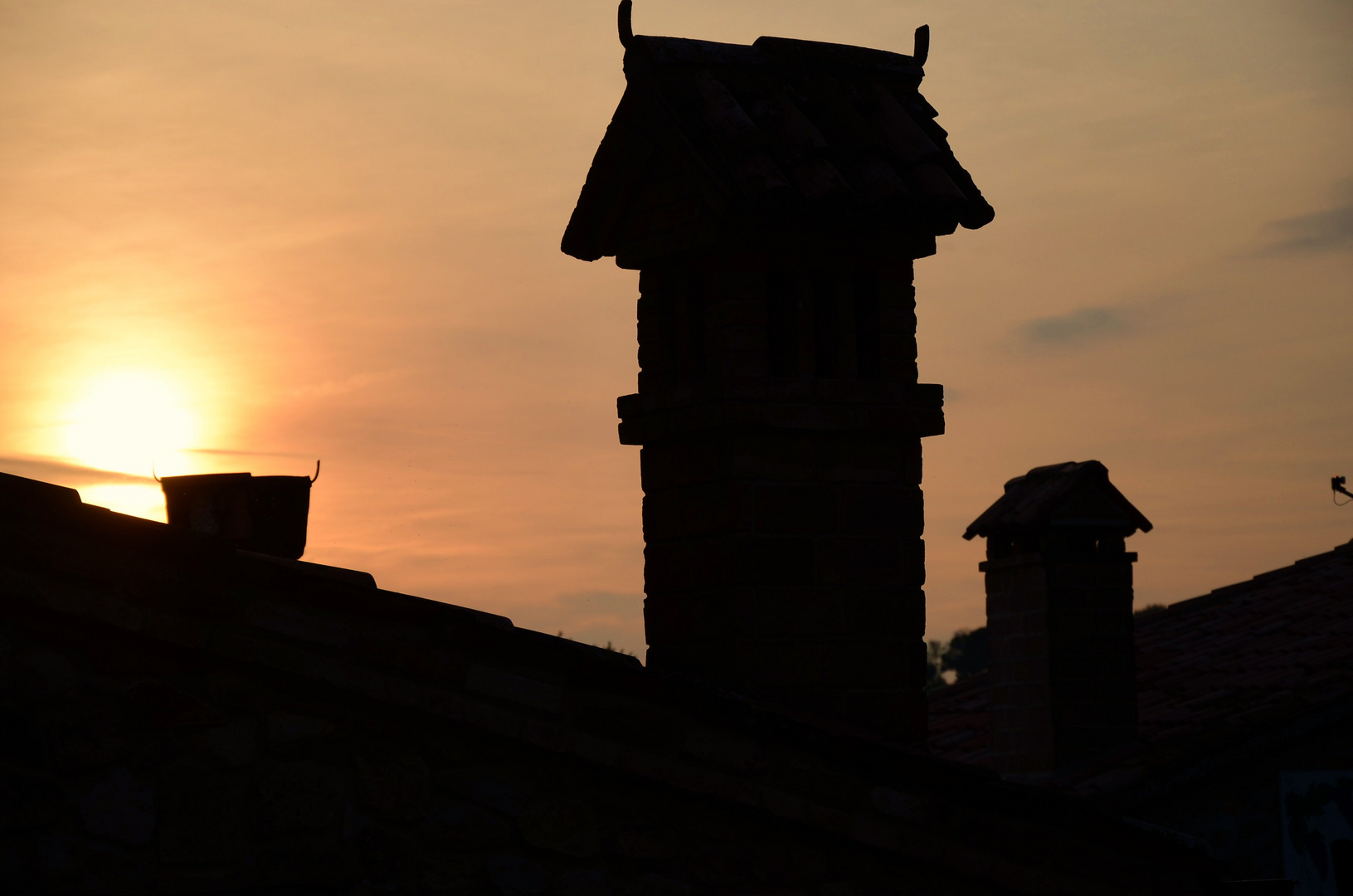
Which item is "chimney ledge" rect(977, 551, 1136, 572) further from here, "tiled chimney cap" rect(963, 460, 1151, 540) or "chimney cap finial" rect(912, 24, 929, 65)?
"chimney cap finial" rect(912, 24, 929, 65)

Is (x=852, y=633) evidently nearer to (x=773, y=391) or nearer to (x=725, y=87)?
(x=773, y=391)

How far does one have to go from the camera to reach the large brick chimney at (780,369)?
6672mm

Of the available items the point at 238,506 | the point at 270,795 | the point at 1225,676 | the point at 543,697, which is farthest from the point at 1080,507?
the point at 270,795

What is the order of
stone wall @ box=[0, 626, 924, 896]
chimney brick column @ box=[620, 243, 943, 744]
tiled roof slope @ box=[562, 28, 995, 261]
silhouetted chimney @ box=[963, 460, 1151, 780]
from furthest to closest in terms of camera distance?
silhouetted chimney @ box=[963, 460, 1151, 780], tiled roof slope @ box=[562, 28, 995, 261], chimney brick column @ box=[620, 243, 943, 744], stone wall @ box=[0, 626, 924, 896]

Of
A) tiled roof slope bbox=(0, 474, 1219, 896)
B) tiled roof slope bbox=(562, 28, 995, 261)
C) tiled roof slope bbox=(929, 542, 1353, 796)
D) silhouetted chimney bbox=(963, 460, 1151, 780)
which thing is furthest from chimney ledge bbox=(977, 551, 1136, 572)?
tiled roof slope bbox=(0, 474, 1219, 896)

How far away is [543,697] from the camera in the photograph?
218 inches

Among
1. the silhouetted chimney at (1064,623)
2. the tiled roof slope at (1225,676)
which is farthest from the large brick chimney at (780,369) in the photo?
the silhouetted chimney at (1064,623)

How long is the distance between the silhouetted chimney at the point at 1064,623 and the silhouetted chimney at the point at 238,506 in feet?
23.5

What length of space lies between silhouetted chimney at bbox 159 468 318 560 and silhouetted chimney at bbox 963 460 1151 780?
717cm

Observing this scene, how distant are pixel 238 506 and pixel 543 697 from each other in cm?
257

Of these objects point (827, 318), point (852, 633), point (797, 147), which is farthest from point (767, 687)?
point (797, 147)

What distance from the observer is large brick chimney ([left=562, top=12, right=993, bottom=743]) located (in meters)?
6.67

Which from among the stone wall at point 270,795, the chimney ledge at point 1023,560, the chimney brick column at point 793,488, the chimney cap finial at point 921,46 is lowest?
the stone wall at point 270,795

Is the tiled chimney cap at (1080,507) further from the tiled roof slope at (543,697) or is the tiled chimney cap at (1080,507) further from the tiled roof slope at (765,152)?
the tiled roof slope at (543,697)
